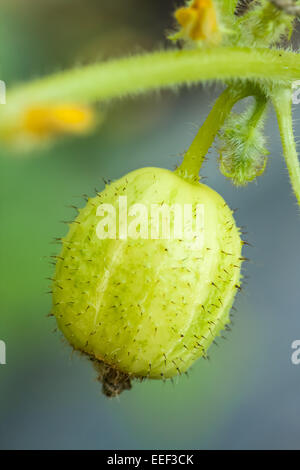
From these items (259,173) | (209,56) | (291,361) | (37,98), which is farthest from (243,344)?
(37,98)

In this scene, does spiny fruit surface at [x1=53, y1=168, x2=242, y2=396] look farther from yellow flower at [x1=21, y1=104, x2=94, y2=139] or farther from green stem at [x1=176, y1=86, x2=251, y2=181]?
yellow flower at [x1=21, y1=104, x2=94, y2=139]

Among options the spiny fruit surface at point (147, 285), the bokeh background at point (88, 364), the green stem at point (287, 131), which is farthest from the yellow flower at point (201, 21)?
the bokeh background at point (88, 364)

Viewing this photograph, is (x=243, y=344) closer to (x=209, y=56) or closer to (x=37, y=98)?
(x=209, y=56)
